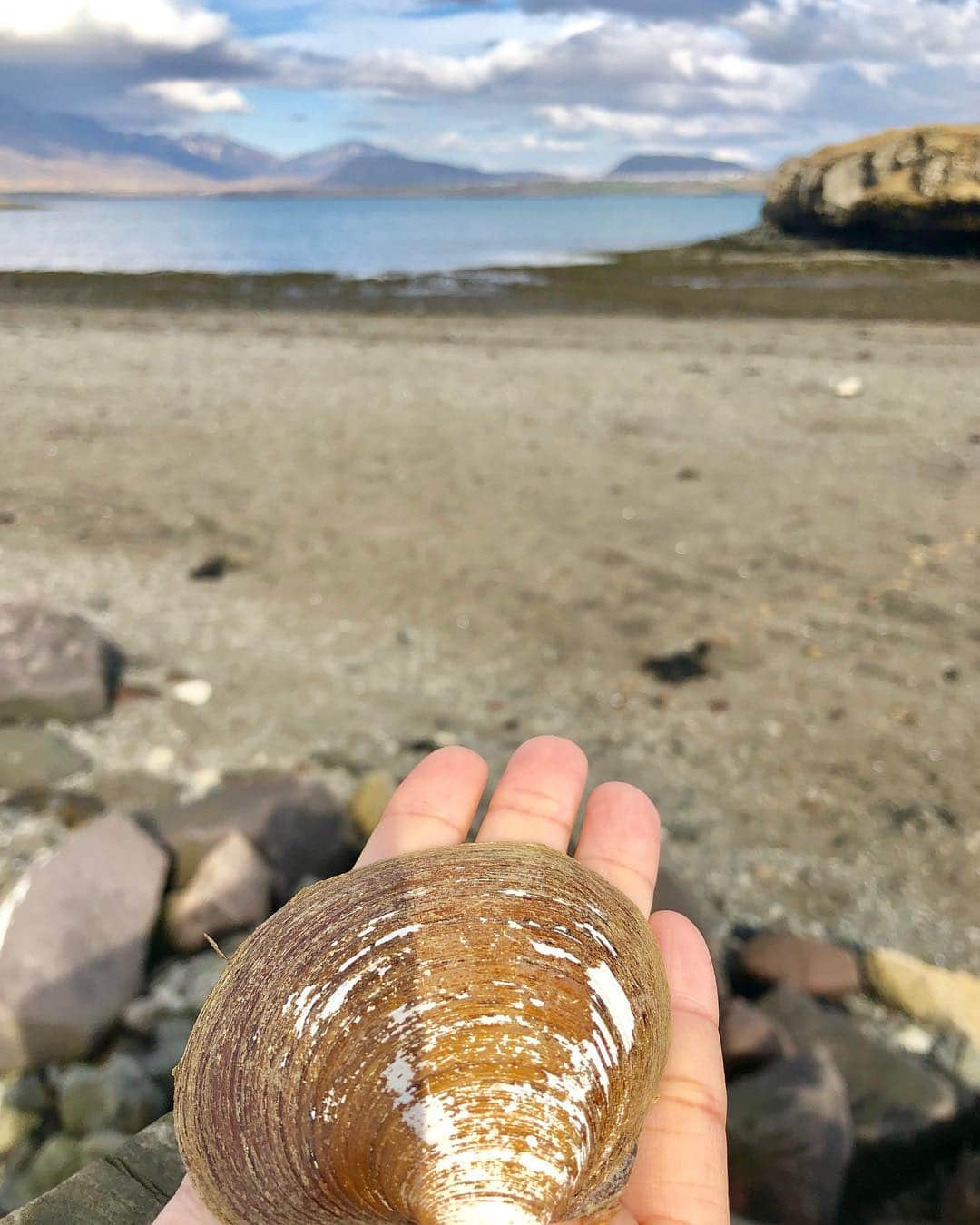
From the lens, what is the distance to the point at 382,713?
410 cm

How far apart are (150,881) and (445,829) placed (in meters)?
1.07

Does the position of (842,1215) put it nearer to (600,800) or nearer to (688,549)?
(600,800)

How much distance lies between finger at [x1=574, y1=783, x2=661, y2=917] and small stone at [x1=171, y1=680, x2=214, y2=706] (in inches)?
91.8

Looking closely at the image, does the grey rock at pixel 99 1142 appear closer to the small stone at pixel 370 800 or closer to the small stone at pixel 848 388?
the small stone at pixel 370 800

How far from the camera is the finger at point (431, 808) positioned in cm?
235

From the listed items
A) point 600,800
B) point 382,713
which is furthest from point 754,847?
point 382,713

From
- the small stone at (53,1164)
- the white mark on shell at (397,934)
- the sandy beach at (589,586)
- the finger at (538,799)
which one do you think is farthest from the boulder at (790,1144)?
the small stone at (53,1164)

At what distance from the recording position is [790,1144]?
2205 millimetres

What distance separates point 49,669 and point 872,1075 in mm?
3512

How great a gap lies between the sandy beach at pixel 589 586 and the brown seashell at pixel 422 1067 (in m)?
1.49

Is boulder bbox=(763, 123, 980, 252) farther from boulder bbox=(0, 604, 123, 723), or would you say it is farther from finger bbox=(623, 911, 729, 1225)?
finger bbox=(623, 911, 729, 1225)

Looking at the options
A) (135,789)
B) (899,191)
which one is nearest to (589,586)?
(135,789)

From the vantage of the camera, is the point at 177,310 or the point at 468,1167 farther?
the point at 177,310

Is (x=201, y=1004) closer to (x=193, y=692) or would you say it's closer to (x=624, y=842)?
(x=624, y=842)
